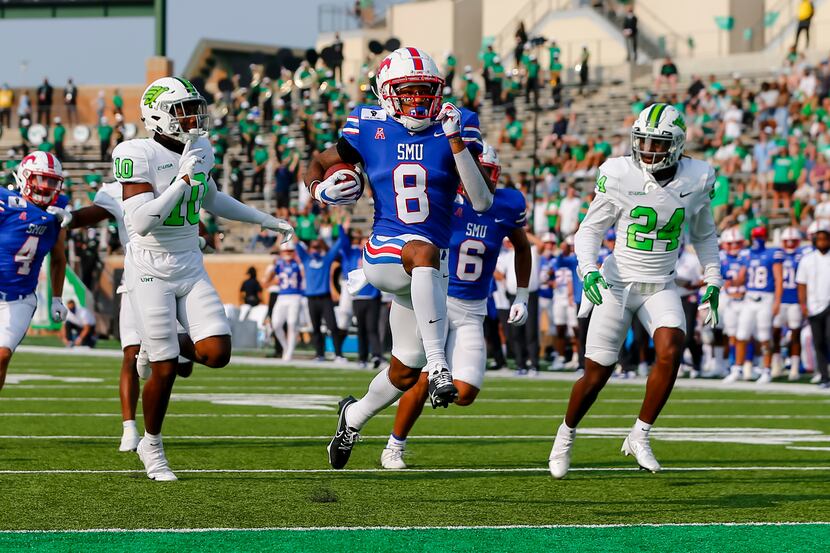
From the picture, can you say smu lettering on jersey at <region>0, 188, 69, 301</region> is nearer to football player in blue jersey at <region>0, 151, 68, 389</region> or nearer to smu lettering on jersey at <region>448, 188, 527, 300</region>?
football player in blue jersey at <region>0, 151, 68, 389</region>

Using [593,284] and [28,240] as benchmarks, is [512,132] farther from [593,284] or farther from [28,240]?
[593,284]

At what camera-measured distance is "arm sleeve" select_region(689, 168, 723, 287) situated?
25.2 feet

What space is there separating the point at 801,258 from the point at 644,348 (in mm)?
2115

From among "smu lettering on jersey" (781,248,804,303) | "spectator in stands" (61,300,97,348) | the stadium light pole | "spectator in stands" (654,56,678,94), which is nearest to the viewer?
→ "smu lettering on jersey" (781,248,804,303)

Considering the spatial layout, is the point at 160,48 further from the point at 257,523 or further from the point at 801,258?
the point at 257,523

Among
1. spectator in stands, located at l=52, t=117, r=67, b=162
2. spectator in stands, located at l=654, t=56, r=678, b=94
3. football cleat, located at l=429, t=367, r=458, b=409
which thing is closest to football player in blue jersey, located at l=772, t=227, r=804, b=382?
football cleat, located at l=429, t=367, r=458, b=409

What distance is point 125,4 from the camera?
1463 inches

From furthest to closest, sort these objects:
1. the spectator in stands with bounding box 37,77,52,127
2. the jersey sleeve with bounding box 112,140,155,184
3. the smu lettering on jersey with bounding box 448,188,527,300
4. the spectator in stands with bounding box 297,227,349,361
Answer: the spectator in stands with bounding box 37,77,52,127 < the spectator in stands with bounding box 297,227,349,361 < the smu lettering on jersey with bounding box 448,188,527,300 < the jersey sleeve with bounding box 112,140,155,184

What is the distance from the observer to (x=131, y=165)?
22.5 feet

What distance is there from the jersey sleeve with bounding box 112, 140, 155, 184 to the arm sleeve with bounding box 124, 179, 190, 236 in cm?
9

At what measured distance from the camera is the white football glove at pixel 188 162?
6.74 m

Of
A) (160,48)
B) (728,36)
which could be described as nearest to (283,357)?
(160,48)

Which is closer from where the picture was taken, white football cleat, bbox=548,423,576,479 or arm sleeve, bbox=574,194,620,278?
white football cleat, bbox=548,423,576,479

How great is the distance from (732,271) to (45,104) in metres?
28.0
